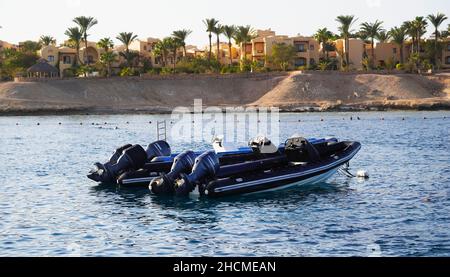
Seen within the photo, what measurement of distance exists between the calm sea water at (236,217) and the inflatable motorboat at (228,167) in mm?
536

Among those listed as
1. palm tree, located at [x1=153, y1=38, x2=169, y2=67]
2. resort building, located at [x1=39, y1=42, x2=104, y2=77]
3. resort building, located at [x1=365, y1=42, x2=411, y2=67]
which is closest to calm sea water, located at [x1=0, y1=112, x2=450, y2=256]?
palm tree, located at [x1=153, y1=38, x2=169, y2=67]

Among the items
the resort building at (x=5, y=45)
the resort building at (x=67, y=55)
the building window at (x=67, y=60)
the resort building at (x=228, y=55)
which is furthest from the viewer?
the resort building at (x=5, y=45)

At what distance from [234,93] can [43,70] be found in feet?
111

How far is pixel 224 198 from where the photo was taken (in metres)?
28.1

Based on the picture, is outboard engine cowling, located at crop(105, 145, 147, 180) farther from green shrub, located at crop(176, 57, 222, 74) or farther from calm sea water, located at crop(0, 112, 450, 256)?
green shrub, located at crop(176, 57, 222, 74)

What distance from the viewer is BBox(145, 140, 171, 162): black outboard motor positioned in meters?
33.1

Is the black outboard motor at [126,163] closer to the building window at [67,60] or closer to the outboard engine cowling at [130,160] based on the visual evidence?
the outboard engine cowling at [130,160]

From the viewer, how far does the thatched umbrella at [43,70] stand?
398ft

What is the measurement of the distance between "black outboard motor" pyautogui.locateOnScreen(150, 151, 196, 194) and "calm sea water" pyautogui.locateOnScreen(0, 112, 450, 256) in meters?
0.59

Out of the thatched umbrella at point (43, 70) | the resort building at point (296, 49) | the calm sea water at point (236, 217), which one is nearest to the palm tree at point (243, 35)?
the resort building at point (296, 49)

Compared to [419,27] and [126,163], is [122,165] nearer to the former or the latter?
[126,163]

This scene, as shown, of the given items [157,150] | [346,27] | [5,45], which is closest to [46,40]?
[5,45]

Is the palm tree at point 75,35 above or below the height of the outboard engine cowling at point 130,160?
above
